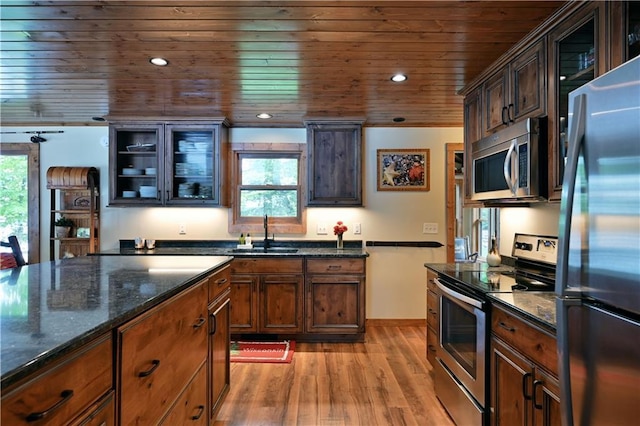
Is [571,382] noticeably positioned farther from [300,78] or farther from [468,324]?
[300,78]

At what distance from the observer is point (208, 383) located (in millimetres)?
1930

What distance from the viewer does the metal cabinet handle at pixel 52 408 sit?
73 centimetres

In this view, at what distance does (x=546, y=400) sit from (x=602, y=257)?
2.26ft

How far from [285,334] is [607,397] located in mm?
2888

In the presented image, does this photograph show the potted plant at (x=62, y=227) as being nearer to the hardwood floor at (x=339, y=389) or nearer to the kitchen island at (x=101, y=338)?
the kitchen island at (x=101, y=338)

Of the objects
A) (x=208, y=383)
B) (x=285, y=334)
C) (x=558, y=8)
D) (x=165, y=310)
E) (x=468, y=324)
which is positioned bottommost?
(x=285, y=334)

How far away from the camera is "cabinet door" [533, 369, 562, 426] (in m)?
1.28

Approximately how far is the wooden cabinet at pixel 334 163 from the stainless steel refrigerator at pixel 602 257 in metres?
2.67

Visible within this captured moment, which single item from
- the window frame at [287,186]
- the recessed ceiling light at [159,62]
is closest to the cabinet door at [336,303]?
the window frame at [287,186]

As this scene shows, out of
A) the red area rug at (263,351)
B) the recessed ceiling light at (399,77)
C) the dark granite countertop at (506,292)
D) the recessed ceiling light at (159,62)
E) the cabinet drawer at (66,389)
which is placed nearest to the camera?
the cabinet drawer at (66,389)

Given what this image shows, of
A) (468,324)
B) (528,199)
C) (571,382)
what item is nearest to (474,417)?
(468,324)

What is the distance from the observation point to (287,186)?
407 centimetres

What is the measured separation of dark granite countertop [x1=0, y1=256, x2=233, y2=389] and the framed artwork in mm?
2493

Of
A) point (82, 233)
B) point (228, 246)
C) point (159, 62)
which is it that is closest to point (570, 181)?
point (159, 62)
